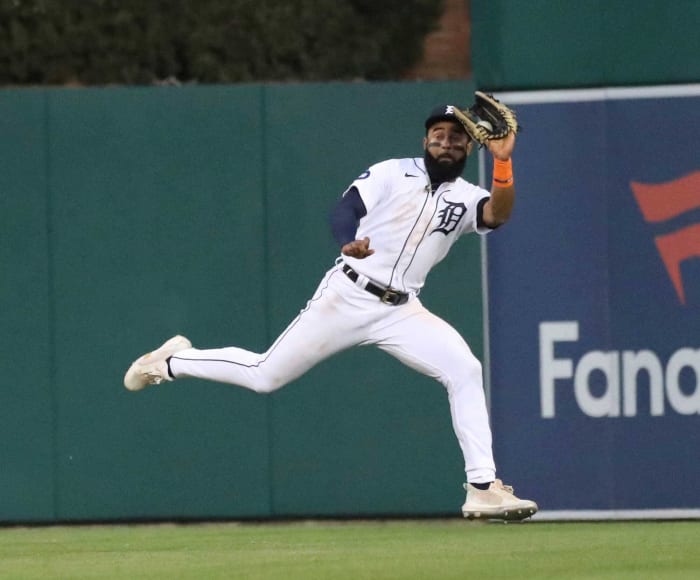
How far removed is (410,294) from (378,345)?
278mm

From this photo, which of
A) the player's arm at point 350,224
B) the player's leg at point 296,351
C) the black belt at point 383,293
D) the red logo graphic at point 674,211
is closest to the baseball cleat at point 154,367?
the player's leg at point 296,351

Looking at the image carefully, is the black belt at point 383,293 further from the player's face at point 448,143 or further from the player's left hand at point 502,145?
the player's left hand at point 502,145

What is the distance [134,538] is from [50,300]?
1.58 meters

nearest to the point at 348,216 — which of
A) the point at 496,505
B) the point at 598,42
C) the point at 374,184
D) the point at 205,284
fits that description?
the point at 374,184

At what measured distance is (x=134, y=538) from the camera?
9.31 meters

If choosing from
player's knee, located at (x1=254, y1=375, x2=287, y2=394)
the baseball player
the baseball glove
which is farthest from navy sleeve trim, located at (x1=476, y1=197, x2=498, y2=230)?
player's knee, located at (x1=254, y1=375, x2=287, y2=394)

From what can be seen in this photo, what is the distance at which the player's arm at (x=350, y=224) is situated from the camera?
24.7 ft

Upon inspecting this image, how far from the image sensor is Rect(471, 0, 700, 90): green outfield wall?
9.76 metres

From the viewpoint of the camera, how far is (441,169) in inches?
320

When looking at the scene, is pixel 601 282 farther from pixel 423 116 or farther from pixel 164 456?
pixel 164 456

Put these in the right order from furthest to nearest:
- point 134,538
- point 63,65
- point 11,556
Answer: point 63,65
point 134,538
point 11,556

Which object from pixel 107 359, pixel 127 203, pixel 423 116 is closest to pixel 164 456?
pixel 107 359

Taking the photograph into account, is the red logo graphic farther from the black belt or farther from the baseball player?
the black belt

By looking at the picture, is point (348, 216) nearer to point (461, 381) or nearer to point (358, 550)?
point (461, 381)
